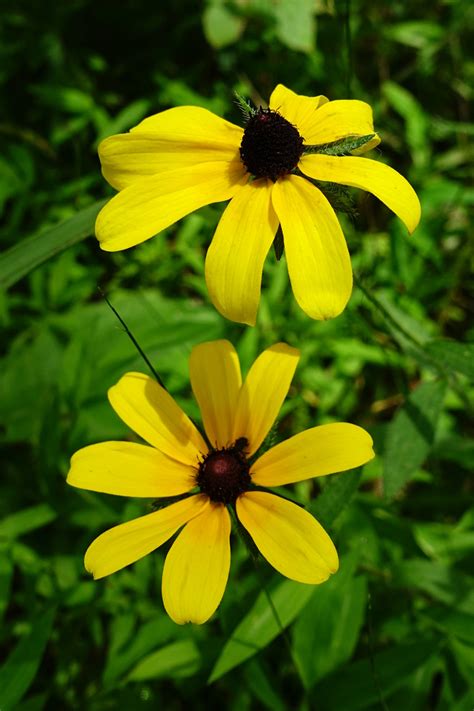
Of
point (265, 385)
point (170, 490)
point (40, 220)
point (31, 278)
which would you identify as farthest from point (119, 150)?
point (40, 220)

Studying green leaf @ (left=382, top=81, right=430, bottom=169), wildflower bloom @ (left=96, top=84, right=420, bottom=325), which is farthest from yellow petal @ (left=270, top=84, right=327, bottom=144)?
green leaf @ (left=382, top=81, right=430, bottom=169)

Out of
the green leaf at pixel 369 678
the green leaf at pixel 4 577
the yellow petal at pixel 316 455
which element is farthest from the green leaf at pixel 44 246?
the green leaf at pixel 369 678

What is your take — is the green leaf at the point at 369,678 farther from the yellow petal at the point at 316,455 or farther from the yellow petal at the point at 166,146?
the yellow petal at the point at 166,146

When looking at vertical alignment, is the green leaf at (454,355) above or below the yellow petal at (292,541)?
below

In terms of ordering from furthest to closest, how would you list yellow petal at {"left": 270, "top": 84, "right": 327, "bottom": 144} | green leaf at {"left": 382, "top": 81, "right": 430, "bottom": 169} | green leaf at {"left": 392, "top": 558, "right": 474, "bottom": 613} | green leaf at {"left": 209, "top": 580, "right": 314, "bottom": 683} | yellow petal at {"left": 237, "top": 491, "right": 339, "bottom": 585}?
green leaf at {"left": 382, "top": 81, "right": 430, "bottom": 169}
green leaf at {"left": 392, "top": 558, "right": 474, "bottom": 613}
green leaf at {"left": 209, "top": 580, "right": 314, "bottom": 683}
yellow petal at {"left": 270, "top": 84, "right": 327, "bottom": 144}
yellow petal at {"left": 237, "top": 491, "right": 339, "bottom": 585}

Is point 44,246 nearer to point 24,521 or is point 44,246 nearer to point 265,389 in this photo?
point 265,389

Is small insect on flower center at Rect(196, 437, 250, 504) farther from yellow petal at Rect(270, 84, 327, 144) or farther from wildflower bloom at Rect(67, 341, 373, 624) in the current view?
yellow petal at Rect(270, 84, 327, 144)

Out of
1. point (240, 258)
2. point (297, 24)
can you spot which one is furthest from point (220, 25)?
point (240, 258)
